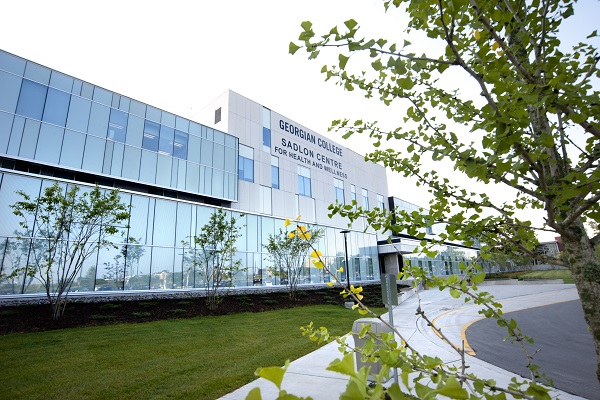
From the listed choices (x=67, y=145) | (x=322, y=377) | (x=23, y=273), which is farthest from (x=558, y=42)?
(x=67, y=145)

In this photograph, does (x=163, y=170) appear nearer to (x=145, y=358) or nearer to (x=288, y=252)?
(x=288, y=252)

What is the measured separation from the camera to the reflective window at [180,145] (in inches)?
905

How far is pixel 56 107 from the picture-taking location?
18.0m

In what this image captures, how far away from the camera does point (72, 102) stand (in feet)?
61.2

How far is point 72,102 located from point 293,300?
18.1 meters

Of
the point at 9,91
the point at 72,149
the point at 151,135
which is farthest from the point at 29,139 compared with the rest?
the point at 151,135

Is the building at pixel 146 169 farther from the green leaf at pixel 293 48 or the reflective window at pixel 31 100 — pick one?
the green leaf at pixel 293 48

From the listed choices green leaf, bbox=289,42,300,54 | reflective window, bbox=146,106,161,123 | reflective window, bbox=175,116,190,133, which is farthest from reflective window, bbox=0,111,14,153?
green leaf, bbox=289,42,300,54

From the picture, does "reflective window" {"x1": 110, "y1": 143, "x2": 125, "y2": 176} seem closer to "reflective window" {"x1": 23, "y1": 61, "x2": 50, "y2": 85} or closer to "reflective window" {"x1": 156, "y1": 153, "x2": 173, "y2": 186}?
"reflective window" {"x1": 156, "y1": 153, "x2": 173, "y2": 186}

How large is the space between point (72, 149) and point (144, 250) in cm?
706

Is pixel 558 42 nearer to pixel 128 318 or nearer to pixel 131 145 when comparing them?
pixel 128 318

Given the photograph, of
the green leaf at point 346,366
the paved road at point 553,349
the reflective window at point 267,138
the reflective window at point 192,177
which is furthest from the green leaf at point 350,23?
the reflective window at point 267,138

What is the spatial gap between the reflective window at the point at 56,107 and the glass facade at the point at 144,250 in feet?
13.0

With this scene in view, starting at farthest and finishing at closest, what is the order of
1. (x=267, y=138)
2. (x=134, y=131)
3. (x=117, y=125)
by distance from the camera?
1. (x=267, y=138)
2. (x=134, y=131)
3. (x=117, y=125)
